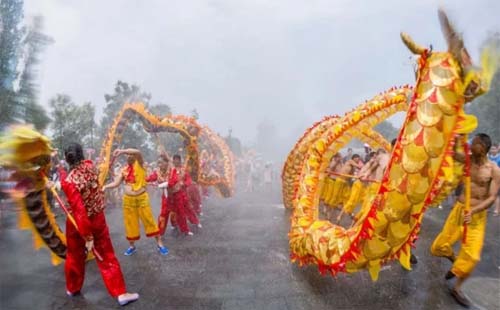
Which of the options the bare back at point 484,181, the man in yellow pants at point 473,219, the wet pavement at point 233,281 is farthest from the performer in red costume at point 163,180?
the bare back at point 484,181

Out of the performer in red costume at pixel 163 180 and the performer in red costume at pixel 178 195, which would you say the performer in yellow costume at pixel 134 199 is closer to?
the performer in red costume at pixel 163 180

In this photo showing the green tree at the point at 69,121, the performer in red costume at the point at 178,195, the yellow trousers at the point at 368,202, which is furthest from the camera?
the green tree at the point at 69,121

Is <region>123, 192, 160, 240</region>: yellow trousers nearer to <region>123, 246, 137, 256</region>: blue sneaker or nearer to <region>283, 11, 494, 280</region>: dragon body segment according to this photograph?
<region>123, 246, 137, 256</region>: blue sneaker

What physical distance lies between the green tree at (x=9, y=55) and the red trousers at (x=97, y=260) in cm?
739

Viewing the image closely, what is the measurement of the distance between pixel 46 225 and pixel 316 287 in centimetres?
333

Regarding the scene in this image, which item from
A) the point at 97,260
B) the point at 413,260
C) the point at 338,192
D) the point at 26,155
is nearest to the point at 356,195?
the point at 338,192

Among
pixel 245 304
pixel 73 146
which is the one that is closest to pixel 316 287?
pixel 245 304

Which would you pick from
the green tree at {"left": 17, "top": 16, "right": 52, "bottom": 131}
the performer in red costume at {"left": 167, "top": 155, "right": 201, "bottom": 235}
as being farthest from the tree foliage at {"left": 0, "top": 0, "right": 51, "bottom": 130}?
the performer in red costume at {"left": 167, "top": 155, "right": 201, "bottom": 235}

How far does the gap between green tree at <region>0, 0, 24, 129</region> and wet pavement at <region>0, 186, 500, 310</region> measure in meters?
4.31

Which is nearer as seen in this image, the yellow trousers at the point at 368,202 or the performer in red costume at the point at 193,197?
the yellow trousers at the point at 368,202

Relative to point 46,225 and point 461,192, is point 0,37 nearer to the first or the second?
point 46,225

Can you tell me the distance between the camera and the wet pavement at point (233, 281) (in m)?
4.36

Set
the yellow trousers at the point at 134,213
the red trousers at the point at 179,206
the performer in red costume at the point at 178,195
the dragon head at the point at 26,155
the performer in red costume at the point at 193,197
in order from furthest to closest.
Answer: the performer in red costume at the point at 193,197 < the red trousers at the point at 179,206 < the performer in red costume at the point at 178,195 < the yellow trousers at the point at 134,213 < the dragon head at the point at 26,155

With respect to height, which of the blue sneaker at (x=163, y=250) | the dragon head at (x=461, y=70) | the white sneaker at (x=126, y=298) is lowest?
the white sneaker at (x=126, y=298)
